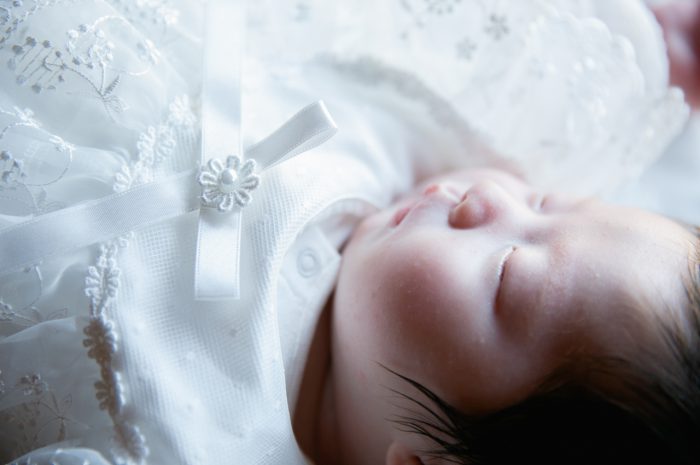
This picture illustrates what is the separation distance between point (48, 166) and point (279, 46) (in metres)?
0.49

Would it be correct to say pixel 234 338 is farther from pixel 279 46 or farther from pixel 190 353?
pixel 279 46

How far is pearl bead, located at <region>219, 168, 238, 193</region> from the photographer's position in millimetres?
840

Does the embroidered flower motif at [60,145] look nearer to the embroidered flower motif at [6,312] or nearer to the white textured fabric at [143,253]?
the white textured fabric at [143,253]

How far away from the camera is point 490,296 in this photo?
83cm

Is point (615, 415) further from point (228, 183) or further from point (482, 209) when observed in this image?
point (228, 183)

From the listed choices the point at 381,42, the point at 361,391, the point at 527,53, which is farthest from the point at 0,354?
the point at 527,53

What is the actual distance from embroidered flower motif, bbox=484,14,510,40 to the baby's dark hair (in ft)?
2.10

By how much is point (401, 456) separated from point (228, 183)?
1.52 ft

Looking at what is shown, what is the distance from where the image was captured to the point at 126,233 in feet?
2.70

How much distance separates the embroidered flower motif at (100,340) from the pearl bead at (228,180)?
24 centimetres

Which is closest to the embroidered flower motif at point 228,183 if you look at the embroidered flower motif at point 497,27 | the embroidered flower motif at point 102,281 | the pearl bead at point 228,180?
the pearl bead at point 228,180

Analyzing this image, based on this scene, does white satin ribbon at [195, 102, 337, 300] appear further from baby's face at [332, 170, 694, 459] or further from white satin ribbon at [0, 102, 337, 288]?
baby's face at [332, 170, 694, 459]

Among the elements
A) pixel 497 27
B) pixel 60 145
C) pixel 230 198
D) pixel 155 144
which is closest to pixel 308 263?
pixel 230 198

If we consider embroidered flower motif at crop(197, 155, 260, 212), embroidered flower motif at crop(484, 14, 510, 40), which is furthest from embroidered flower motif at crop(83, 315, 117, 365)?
embroidered flower motif at crop(484, 14, 510, 40)
